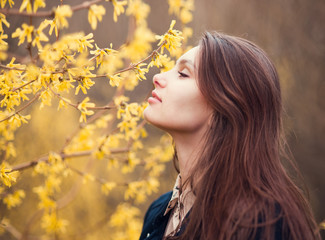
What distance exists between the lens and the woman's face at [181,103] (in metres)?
1.52

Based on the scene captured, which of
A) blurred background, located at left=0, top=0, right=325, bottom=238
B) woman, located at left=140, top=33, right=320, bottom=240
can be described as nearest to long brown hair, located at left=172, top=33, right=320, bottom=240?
woman, located at left=140, top=33, right=320, bottom=240

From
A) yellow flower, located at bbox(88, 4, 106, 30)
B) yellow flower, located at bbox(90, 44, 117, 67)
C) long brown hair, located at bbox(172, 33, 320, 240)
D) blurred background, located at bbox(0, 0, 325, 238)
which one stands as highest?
yellow flower, located at bbox(88, 4, 106, 30)

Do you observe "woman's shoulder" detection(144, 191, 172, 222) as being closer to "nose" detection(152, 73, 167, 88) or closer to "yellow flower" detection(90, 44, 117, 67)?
"nose" detection(152, 73, 167, 88)

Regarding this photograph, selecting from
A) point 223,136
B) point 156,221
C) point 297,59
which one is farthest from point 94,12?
point 297,59

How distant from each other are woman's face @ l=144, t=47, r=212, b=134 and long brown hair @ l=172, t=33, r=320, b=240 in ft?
0.15

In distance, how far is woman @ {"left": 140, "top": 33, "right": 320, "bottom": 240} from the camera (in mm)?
1366

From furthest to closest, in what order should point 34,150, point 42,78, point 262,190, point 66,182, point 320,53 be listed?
point 320,53 → point 66,182 → point 34,150 → point 262,190 → point 42,78

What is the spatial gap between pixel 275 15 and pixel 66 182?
3.45 metres

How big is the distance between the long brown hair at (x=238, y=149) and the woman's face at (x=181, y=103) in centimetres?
5

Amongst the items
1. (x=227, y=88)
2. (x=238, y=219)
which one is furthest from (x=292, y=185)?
(x=227, y=88)

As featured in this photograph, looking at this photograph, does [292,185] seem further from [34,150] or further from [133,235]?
[34,150]

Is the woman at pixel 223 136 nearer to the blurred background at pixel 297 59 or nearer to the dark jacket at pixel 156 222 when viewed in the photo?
the dark jacket at pixel 156 222

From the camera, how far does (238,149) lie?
1.48 m

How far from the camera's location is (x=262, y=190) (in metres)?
1.37
